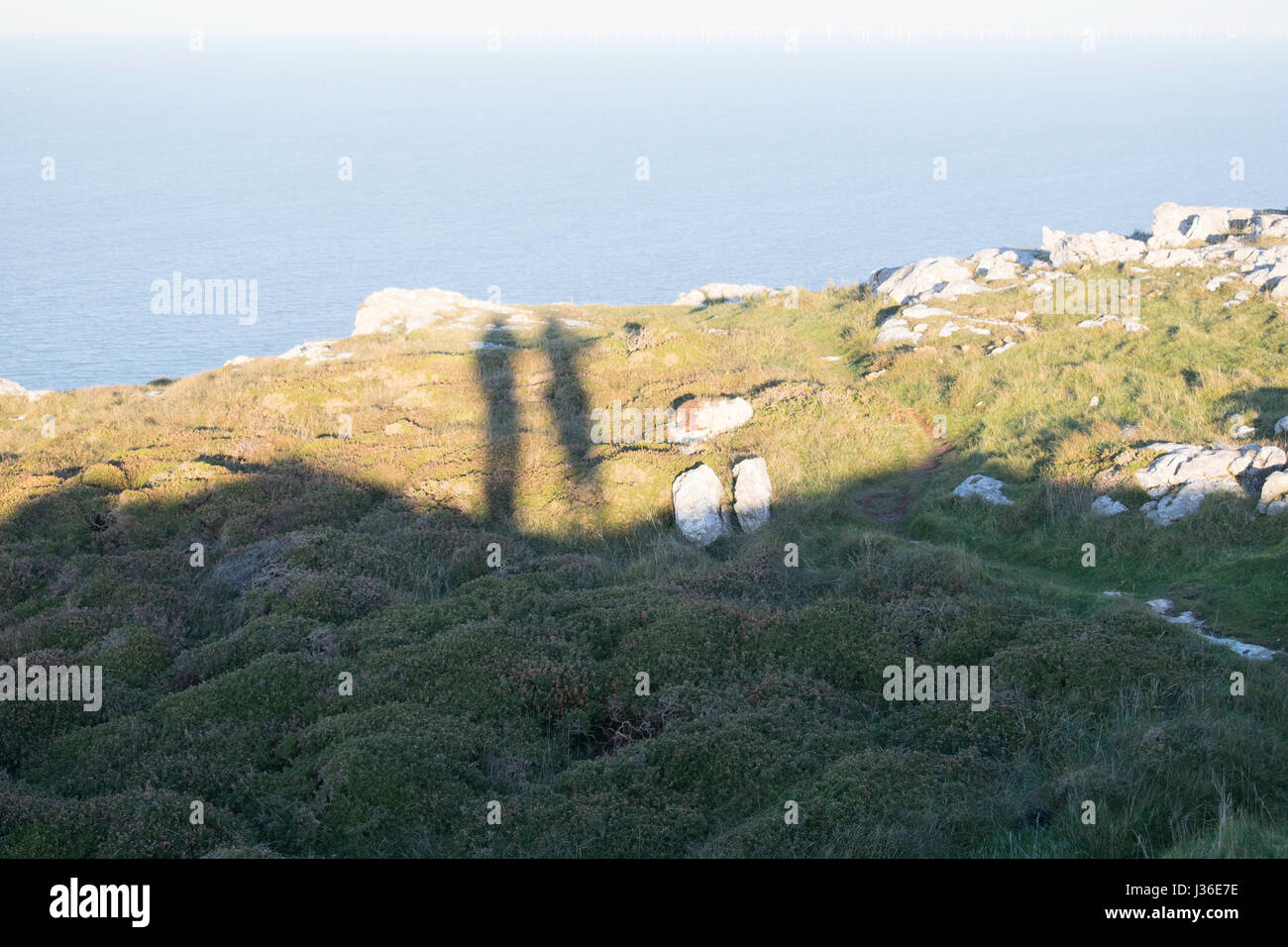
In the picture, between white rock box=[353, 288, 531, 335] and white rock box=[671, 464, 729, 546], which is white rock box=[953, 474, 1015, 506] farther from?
white rock box=[353, 288, 531, 335]

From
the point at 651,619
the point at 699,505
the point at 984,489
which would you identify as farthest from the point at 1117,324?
the point at 651,619

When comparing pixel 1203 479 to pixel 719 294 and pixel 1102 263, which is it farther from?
pixel 719 294

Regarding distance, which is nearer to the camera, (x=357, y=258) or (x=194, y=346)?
(x=194, y=346)

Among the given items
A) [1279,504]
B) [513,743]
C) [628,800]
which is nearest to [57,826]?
[513,743]

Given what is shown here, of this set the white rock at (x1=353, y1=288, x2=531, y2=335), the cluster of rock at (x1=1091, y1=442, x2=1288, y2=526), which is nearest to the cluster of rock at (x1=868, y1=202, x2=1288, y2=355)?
the cluster of rock at (x1=1091, y1=442, x2=1288, y2=526)

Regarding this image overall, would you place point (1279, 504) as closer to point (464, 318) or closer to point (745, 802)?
point (745, 802)

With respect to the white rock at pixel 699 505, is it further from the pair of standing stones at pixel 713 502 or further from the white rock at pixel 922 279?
the white rock at pixel 922 279

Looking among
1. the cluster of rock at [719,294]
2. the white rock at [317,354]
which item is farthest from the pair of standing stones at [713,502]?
the cluster of rock at [719,294]
